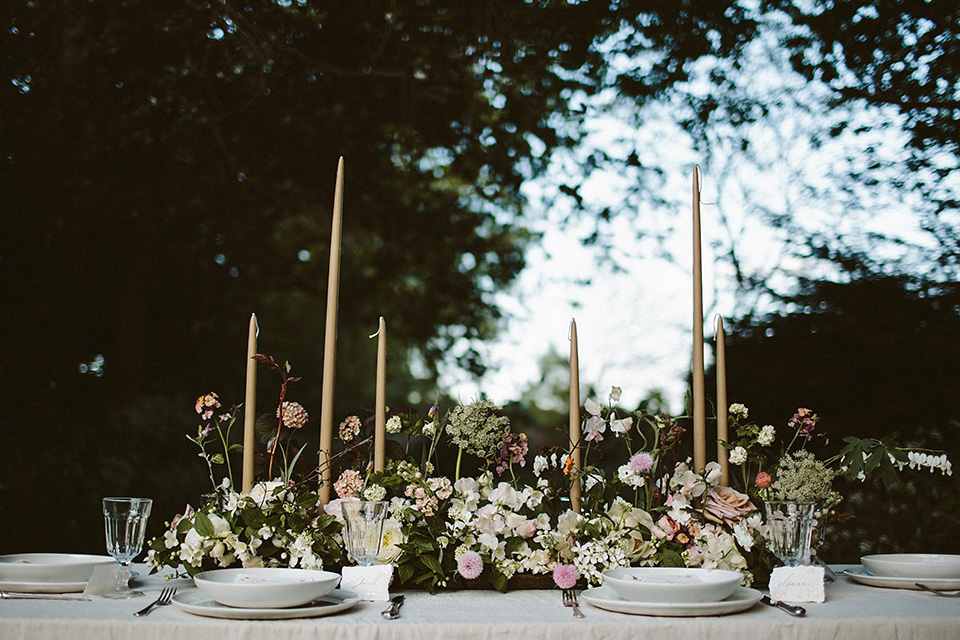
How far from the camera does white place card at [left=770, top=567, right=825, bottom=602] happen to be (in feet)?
3.51

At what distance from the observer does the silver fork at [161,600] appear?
3.09 ft

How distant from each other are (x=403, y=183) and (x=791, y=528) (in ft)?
9.03

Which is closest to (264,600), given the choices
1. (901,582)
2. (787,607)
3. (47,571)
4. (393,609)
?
(393,609)

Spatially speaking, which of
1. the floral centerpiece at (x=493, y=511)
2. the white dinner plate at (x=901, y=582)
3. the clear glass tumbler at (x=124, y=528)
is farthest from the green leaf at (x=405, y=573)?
the white dinner plate at (x=901, y=582)

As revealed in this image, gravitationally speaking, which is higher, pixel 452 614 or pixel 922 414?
pixel 922 414

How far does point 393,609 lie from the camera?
0.97m

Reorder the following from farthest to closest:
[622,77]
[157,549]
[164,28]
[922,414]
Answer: [622,77], [164,28], [922,414], [157,549]

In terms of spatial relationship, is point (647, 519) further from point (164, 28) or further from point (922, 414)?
point (164, 28)

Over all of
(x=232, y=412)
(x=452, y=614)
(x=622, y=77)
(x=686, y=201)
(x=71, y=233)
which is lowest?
(x=452, y=614)

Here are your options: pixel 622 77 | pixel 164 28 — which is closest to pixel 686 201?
pixel 622 77

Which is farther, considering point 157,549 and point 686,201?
point 686,201

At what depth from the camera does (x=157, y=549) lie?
111 centimetres

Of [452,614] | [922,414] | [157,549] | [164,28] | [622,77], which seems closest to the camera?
[452,614]

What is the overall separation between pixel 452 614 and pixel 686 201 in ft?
8.81
